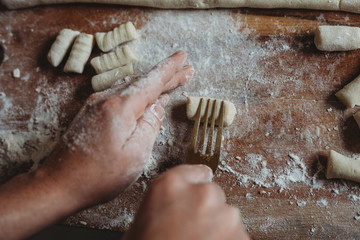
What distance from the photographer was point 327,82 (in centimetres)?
165

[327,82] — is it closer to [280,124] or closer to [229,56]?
[280,124]

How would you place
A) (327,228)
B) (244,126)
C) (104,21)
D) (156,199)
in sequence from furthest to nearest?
(104,21) < (244,126) < (327,228) < (156,199)

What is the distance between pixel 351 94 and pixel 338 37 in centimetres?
29

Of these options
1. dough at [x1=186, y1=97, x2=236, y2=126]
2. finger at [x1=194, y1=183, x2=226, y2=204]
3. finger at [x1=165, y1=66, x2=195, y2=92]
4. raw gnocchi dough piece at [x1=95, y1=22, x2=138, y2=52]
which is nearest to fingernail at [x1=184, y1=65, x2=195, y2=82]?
finger at [x1=165, y1=66, x2=195, y2=92]

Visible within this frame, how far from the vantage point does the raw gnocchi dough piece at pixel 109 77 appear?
1644 mm

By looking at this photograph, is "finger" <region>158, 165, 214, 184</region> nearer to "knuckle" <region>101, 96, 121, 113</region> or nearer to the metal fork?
the metal fork

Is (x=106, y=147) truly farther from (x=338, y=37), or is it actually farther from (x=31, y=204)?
(x=338, y=37)

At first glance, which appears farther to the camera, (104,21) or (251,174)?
(104,21)

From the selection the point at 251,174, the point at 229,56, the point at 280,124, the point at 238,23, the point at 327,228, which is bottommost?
the point at 327,228

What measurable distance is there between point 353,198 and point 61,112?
149 cm

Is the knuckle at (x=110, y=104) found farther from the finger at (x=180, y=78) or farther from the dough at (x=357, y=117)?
the dough at (x=357, y=117)

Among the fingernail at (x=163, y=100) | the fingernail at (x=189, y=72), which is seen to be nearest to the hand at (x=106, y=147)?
the fingernail at (x=163, y=100)

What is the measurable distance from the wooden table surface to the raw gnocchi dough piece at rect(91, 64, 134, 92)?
67mm

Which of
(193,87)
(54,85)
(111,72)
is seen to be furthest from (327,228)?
(54,85)
